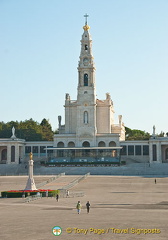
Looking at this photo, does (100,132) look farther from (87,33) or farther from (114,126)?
(87,33)

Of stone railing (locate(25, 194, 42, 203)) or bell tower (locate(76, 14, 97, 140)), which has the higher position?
bell tower (locate(76, 14, 97, 140))

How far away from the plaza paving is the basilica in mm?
51006

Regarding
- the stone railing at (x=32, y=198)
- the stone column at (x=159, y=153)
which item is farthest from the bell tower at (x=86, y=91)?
the stone railing at (x=32, y=198)

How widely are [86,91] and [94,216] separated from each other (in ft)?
271

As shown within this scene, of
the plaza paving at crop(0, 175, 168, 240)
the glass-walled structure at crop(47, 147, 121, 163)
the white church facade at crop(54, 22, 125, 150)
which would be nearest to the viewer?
the plaza paving at crop(0, 175, 168, 240)

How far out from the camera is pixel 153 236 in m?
25.5

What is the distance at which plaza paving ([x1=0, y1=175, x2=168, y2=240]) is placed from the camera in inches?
1028

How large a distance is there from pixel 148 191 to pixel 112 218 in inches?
993

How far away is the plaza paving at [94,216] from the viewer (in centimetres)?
2611

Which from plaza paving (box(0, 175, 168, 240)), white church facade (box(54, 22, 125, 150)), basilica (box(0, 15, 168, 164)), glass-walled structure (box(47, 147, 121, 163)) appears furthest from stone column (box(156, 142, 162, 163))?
plaza paving (box(0, 175, 168, 240))

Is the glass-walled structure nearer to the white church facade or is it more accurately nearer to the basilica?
the basilica

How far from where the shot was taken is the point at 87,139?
11394cm

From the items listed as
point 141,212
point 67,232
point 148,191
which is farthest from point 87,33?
point 67,232

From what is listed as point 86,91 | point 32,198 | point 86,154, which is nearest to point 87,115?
point 86,91
